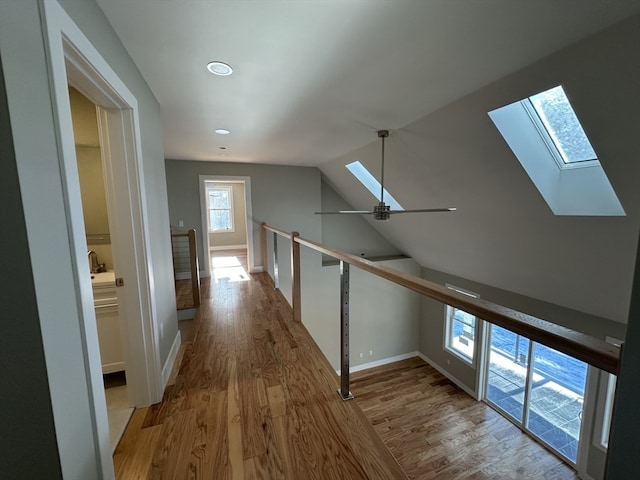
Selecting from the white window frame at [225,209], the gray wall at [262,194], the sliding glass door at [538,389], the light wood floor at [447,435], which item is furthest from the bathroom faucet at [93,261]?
the white window frame at [225,209]

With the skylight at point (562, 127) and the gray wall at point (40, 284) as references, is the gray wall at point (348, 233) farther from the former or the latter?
the gray wall at point (40, 284)

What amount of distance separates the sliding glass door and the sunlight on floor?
455 cm

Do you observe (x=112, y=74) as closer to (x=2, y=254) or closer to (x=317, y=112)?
(x=2, y=254)

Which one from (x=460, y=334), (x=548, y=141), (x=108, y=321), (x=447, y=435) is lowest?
(x=447, y=435)

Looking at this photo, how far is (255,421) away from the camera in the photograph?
5.11 ft

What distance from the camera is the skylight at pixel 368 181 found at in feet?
16.1

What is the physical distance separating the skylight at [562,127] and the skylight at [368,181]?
2.52 m

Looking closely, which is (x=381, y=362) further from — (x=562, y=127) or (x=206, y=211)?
(x=562, y=127)

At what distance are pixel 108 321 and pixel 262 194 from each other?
12.4 ft

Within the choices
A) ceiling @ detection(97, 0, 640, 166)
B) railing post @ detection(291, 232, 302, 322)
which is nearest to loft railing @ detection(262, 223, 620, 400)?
ceiling @ detection(97, 0, 640, 166)

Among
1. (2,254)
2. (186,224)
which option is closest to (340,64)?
(2,254)

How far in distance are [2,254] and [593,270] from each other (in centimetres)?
441

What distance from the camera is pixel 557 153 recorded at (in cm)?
253

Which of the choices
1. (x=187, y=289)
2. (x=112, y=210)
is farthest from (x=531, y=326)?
(x=187, y=289)
